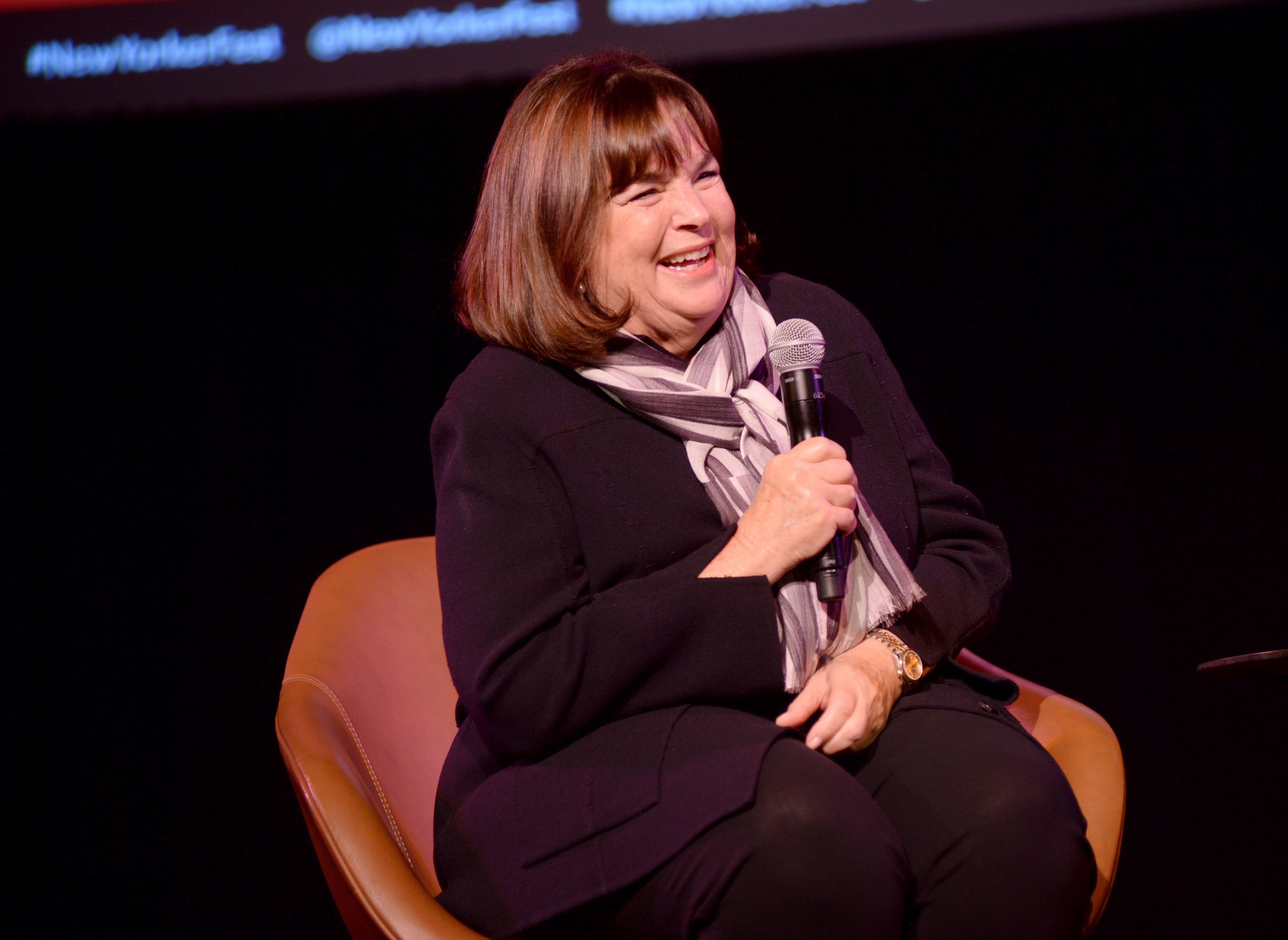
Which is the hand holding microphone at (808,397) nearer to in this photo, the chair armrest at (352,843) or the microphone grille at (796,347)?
the microphone grille at (796,347)

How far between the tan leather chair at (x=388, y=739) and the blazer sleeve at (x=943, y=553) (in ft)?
0.83

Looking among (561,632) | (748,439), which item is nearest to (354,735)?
(561,632)

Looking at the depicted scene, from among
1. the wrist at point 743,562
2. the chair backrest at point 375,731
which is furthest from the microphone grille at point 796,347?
the chair backrest at point 375,731

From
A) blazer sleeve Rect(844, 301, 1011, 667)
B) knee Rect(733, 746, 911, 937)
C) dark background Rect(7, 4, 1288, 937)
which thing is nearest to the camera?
knee Rect(733, 746, 911, 937)

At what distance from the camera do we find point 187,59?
230 centimetres

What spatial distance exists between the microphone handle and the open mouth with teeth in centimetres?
25

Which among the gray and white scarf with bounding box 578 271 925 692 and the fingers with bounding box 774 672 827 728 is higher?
the gray and white scarf with bounding box 578 271 925 692

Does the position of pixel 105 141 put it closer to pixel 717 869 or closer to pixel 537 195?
pixel 537 195

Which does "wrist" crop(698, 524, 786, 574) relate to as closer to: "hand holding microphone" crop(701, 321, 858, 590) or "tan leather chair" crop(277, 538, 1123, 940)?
"hand holding microphone" crop(701, 321, 858, 590)

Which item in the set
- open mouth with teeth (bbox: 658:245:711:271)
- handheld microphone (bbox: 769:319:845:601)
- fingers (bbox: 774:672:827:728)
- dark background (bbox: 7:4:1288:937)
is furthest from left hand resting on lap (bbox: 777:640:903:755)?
dark background (bbox: 7:4:1288:937)

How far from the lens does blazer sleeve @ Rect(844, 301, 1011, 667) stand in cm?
136

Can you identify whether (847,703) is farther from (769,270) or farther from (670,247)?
(769,270)

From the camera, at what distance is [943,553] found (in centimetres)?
145

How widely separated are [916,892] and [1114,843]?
0.35 metres
